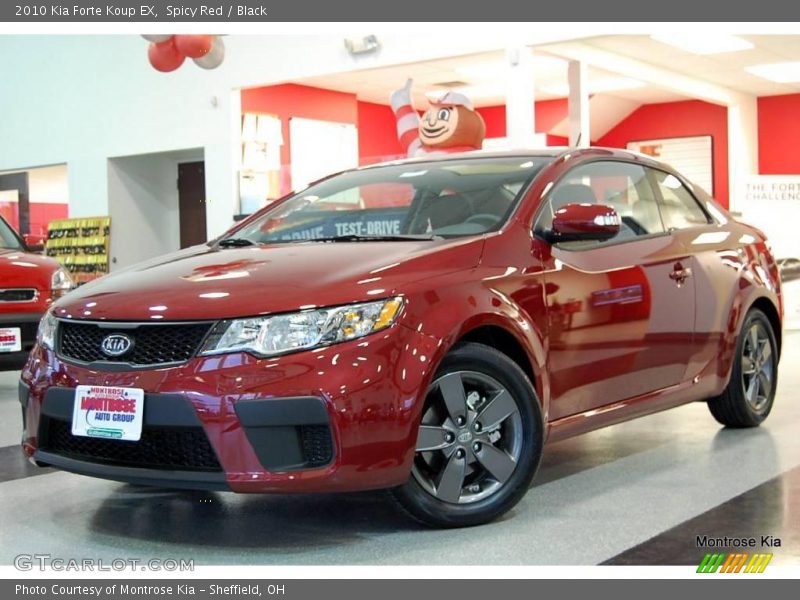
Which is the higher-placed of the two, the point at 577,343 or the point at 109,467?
the point at 577,343

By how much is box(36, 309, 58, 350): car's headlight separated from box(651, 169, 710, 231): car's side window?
94.8 inches

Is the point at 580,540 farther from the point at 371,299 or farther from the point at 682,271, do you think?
the point at 682,271

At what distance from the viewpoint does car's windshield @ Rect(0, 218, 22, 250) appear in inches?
283

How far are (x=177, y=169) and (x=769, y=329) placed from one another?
1347 centimetres

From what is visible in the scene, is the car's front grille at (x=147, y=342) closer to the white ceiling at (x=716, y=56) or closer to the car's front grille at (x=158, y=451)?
the car's front grille at (x=158, y=451)

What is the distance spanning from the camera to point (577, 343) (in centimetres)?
366

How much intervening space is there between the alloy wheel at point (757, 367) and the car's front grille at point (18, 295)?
4.15 meters

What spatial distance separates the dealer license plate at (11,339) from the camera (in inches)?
253

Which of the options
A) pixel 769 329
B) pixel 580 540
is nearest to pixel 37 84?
pixel 769 329

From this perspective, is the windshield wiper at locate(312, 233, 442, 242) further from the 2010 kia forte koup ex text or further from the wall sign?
the wall sign

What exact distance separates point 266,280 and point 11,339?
3.85 metres

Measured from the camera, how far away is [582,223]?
11.7ft

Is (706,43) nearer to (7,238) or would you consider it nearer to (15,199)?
(7,238)

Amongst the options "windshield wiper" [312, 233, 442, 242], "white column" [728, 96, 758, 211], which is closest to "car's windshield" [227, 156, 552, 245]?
"windshield wiper" [312, 233, 442, 242]
